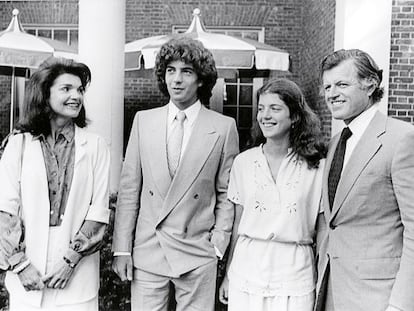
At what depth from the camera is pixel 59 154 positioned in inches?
→ 114

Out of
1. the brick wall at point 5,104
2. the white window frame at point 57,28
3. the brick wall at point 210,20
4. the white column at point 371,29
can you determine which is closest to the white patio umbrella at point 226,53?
the white column at point 371,29

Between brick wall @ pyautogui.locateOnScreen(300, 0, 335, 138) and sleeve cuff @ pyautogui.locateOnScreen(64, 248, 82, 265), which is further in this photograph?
brick wall @ pyautogui.locateOnScreen(300, 0, 335, 138)

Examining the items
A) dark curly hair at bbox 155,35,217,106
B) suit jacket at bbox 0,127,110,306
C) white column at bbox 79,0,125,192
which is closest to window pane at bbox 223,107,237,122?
white column at bbox 79,0,125,192

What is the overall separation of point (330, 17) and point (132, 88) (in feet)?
17.0

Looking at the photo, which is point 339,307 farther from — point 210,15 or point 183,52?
point 210,15

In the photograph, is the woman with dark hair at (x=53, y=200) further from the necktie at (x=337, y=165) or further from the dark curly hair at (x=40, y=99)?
the necktie at (x=337, y=165)

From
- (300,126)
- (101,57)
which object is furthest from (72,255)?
(101,57)

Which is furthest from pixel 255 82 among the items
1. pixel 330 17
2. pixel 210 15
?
pixel 330 17

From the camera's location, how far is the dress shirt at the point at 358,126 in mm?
2625

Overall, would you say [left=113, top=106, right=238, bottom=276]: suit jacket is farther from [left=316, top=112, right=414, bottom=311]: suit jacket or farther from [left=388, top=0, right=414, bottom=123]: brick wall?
[left=388, top=0, right=414, bottom=123]: brick wall

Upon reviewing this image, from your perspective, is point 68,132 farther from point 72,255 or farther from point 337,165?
point 337,165

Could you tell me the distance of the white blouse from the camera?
2.79 meters

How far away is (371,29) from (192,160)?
4.40m

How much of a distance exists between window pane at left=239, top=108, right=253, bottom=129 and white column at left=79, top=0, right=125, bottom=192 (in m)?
6.85
